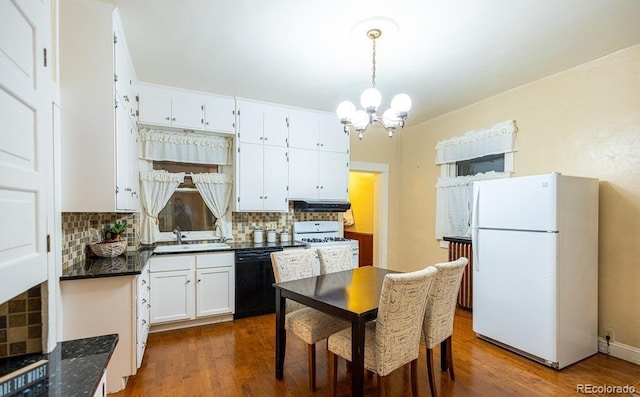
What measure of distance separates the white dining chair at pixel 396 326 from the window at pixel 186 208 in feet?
9.13

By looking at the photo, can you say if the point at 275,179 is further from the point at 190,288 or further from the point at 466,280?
the point at 466,280

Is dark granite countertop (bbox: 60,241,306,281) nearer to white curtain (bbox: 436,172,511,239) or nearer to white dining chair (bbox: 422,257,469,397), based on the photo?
white dining chair (bbox: 422,257,469,397)

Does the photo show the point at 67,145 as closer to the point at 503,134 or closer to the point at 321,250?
the point at 321,250

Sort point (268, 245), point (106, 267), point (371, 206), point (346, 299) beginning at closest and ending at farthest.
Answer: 1. point (346, 299)
2. point (106, 267)
3. point (268, 245)
4. point (371, 206)

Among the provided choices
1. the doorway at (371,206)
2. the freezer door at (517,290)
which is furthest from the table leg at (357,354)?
the doorway at (371,206)

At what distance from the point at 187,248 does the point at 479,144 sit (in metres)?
3.87

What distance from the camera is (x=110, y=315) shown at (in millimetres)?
2291

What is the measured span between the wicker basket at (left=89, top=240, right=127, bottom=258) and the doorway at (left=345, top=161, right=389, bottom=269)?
11.1 ft

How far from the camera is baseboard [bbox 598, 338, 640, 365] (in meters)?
2.75

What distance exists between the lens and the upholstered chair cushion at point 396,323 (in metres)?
1.87

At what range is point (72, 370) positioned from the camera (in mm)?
1091

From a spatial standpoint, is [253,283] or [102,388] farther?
[253,283]

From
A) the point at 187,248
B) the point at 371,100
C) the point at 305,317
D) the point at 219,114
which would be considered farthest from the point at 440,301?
the point at 219,114

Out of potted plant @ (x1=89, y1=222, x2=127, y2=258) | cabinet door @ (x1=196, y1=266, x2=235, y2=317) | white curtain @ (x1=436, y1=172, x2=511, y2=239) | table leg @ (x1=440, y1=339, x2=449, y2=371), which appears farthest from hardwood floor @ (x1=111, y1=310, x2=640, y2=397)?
white curtain @ (x1=436, y1=172, x2=511, y2=239)
